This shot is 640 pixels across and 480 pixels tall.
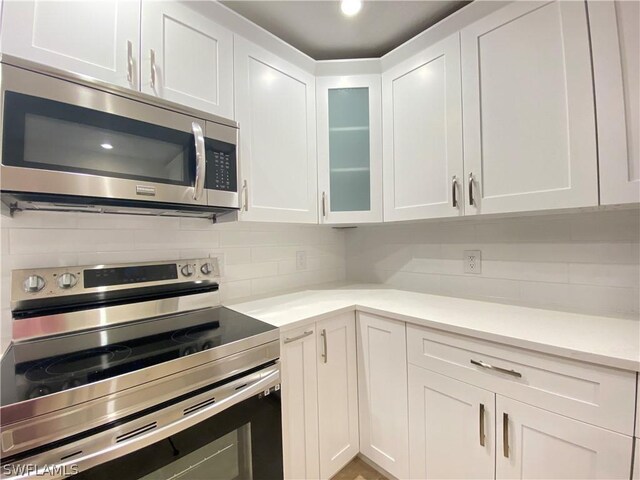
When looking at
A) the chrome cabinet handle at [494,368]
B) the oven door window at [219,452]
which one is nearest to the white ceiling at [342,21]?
the chrome cabinet handle at [494,368]

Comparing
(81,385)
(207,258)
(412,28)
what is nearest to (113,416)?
(81,385)

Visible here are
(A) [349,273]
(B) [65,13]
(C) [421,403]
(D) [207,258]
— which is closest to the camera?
(B) [65,13]

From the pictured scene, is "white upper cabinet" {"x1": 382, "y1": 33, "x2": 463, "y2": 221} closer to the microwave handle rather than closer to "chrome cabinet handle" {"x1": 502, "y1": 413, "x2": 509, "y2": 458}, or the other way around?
"chrome cabinet handle" {"x1": 502, "y1": 413, "x2": 509, "y2": 458}

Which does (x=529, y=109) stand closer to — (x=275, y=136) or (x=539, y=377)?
(x=539, y=377)

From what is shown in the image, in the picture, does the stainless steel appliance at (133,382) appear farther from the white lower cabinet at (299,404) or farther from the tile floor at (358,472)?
the tile floor at (358,472)

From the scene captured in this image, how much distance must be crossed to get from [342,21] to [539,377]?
70.9 inches

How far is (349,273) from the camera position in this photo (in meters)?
2.24

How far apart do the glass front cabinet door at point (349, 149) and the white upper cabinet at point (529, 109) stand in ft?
1.67

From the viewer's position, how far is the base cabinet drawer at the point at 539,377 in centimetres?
77

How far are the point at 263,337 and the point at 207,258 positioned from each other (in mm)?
618

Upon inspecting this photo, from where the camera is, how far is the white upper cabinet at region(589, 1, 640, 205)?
902 millimetres

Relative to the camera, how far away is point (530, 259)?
→ 1389 mm

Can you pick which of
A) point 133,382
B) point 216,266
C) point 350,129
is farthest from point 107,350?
point 350,129

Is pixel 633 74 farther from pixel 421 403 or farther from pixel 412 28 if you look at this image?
pixel 421 403
